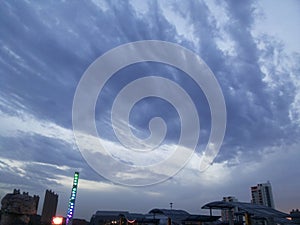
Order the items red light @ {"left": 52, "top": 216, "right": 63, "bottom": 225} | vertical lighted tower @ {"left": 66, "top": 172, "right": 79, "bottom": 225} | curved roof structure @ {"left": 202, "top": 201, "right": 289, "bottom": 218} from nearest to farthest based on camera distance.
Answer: curved roof structure @ {"left": 202, "top": 201, "right": 289, "bottom": 218}, red light @ {"left": 52, "top": 216, "right": 63, "bottom": 225}, vertical lighted tower @ {"left": 66, "top": 172, "right": 79, "bottom": 225}

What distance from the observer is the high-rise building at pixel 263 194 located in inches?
4559

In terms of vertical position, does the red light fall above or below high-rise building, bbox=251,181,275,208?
below

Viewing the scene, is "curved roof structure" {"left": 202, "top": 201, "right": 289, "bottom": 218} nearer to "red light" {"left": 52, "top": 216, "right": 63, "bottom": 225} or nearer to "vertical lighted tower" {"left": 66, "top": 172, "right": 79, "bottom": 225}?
"vertical lighted tower" {"left": 66, "top": 172, "right": 79, "bottom": 225}

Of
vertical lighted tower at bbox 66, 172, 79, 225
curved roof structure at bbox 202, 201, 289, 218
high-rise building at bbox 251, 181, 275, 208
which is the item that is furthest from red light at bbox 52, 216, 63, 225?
high-rise building at bbox 251, 181, 275, 208

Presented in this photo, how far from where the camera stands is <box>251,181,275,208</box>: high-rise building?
380 feet

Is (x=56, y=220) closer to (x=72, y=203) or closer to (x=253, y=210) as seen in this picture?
(x=72, y=203)

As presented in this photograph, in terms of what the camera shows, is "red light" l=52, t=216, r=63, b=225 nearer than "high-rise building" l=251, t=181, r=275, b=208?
Yes

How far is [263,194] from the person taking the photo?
4734 inches

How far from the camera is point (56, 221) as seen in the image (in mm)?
27359

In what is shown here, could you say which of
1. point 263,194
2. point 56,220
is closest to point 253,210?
point 56,220

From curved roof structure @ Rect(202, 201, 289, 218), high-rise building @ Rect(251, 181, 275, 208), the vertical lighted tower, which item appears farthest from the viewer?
high-rise building @ Rect(251, 181, 275, 208)

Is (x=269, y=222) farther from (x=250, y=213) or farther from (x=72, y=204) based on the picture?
(x=72, y=204)

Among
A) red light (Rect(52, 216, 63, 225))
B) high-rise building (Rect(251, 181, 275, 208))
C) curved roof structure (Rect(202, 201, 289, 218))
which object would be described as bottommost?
red light (Rect(52, 216, 63, 225))

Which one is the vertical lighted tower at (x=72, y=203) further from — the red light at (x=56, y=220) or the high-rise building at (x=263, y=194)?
the high-rise building at (x=263, y=194)
